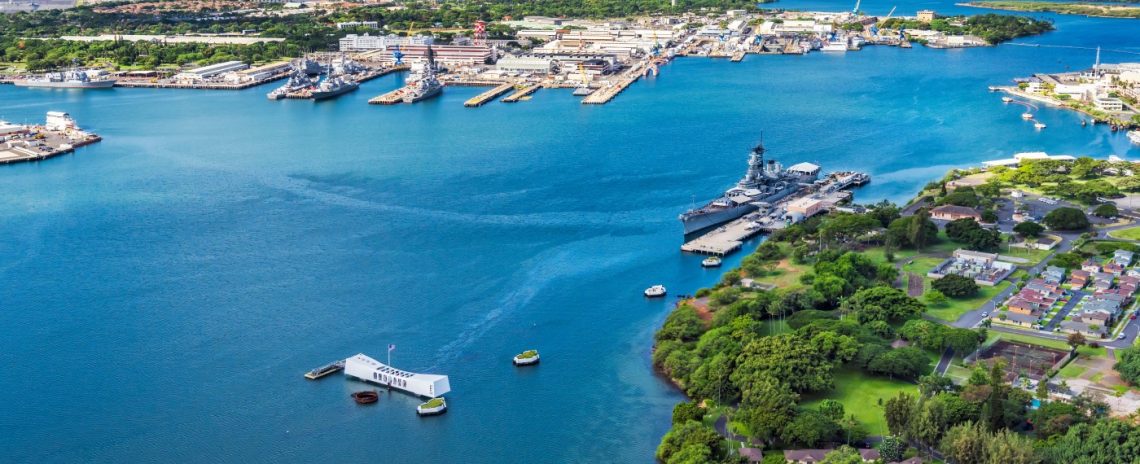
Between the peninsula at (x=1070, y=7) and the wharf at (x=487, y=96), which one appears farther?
the peninsula at (x=1070, y=7)

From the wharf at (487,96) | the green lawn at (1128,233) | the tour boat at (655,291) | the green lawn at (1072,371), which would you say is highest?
the wharf at (487,96)

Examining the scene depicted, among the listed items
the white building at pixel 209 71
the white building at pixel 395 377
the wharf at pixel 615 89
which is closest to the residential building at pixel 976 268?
the white building at pixel 395 377

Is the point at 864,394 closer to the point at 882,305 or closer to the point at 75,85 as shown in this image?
the point at 882,305

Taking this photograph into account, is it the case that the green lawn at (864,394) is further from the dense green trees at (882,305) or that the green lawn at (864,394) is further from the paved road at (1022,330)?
the paved road at (1022,330)

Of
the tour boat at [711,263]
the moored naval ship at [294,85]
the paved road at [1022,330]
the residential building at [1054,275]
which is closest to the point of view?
the paved road at [1022,330]

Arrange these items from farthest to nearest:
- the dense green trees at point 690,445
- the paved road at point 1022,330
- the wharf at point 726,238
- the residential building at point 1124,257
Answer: the wharf at point 726,238, the residential building at point 1124,257, the paved road at point 1022,330, the dense green trees at point 690,445

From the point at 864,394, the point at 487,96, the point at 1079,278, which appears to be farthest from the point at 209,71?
the point at 864,394
